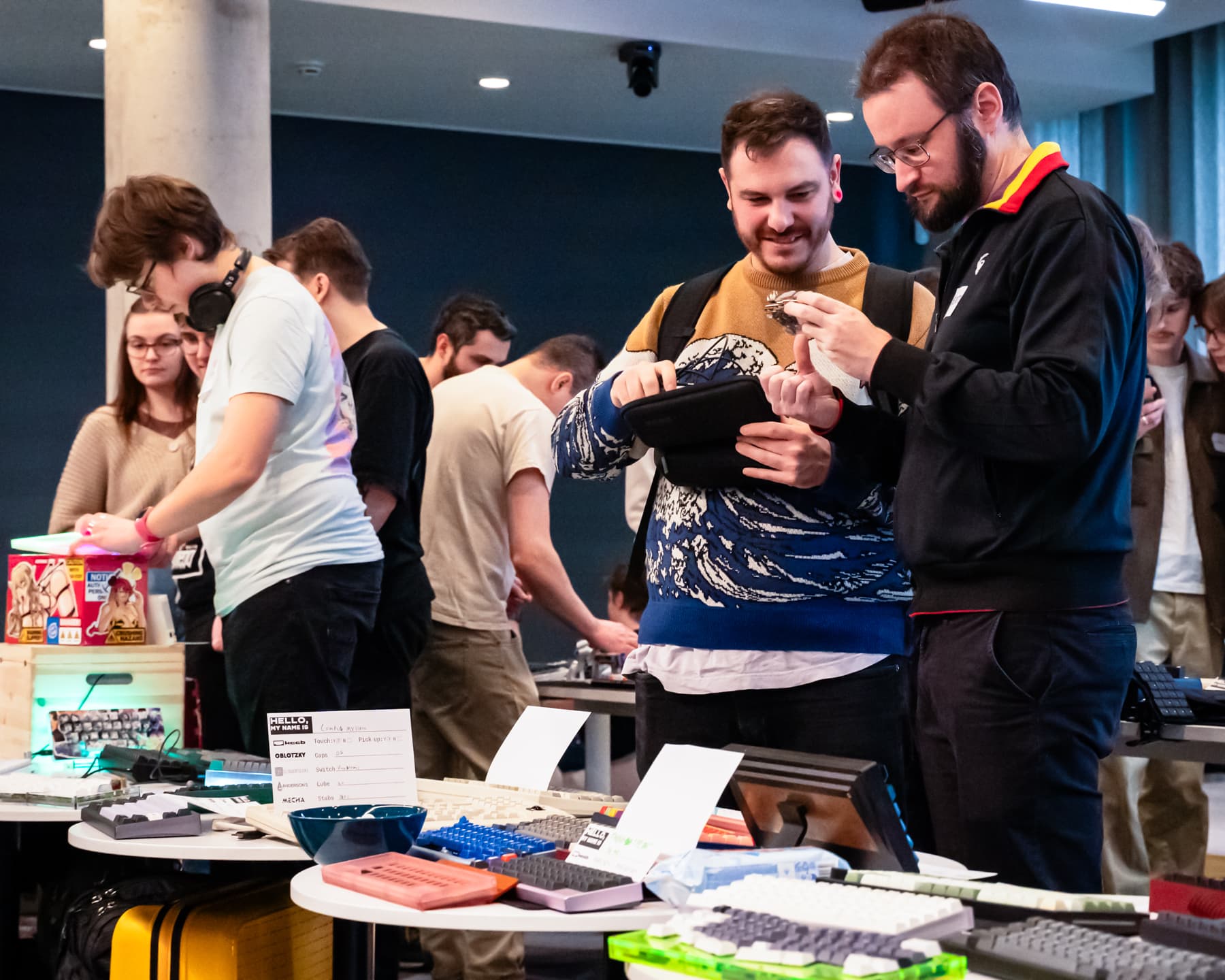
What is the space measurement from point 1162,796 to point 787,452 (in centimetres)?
261

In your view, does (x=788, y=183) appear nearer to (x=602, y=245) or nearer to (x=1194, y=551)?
(x=1194, y=551)

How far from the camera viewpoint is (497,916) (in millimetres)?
1264

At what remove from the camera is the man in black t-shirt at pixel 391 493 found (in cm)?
309

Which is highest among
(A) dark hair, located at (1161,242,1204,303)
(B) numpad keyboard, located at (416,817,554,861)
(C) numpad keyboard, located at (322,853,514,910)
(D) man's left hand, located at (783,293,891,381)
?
(A) dark hair, located at (1161,242,1204,303)

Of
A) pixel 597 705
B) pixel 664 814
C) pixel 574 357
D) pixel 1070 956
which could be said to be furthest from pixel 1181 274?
pixel 1070 956

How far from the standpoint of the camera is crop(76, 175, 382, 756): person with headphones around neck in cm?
234

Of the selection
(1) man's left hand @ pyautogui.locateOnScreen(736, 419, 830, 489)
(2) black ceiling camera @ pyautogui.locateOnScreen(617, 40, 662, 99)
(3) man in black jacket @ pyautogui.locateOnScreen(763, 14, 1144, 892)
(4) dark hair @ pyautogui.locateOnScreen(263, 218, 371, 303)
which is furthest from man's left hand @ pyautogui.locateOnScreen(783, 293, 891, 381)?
(2) black ceiling camera @ pyautogui.locateOnScreen(617, 40, 662, 99)

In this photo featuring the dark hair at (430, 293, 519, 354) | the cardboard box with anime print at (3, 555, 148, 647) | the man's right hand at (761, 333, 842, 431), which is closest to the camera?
the man's right hand at (761, 333, 842, 431)

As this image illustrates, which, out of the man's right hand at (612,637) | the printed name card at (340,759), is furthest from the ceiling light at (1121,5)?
the printed name card at (340,759)

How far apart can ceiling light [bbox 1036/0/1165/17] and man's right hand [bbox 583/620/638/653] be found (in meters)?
3.87

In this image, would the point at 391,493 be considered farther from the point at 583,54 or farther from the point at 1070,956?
the point at 583,54

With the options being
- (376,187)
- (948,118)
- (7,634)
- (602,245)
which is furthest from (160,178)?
(602,245)

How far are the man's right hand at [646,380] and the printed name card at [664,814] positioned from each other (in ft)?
2.20

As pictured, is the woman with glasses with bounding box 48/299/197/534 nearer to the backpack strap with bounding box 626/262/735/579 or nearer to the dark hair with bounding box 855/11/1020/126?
the backpack strap with bounding box 626/262/735/579
